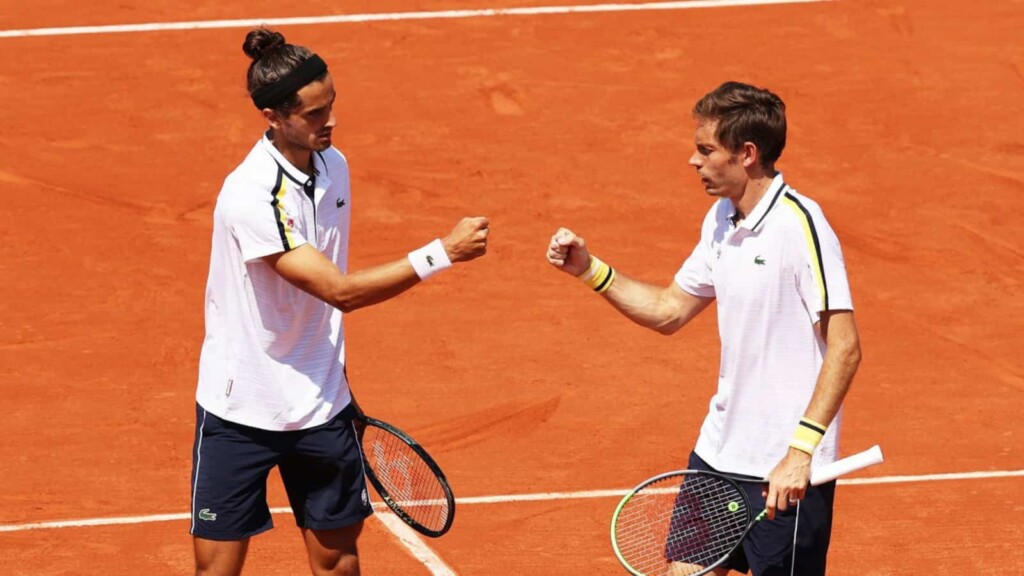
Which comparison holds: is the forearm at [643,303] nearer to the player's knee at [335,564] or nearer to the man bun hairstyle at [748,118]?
the man bun hairstyle at [748,118]

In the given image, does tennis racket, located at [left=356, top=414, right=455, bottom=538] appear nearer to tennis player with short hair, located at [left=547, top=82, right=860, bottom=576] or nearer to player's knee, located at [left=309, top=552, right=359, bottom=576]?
player's knee, located at [left=309, top=552, right=359, bottom=576]

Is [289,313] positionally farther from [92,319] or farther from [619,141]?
[619,141]

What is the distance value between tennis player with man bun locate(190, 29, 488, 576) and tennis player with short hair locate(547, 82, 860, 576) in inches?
39.0

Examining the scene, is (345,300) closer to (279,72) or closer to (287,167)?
(287,167)

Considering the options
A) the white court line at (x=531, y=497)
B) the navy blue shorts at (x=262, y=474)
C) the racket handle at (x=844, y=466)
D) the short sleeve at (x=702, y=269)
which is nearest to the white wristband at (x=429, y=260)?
the navy blue shorts at (x=262, y=474)

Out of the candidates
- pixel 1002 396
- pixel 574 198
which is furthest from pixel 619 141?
pixel 1002 396

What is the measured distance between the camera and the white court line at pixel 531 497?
28.8 feet

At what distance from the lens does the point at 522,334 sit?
36.3 feet

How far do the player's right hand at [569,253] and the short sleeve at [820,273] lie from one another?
96 centimetres

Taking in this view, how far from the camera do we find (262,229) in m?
6.04

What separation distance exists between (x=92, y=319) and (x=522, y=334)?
3.08m

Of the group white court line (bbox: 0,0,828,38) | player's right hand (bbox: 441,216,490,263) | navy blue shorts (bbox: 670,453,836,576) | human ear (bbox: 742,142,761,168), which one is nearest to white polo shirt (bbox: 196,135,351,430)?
player's right hand (bbox: 441,216,490,263)

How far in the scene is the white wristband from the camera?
6.06m

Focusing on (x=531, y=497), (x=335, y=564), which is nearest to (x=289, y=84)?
(x=335, y=564)
